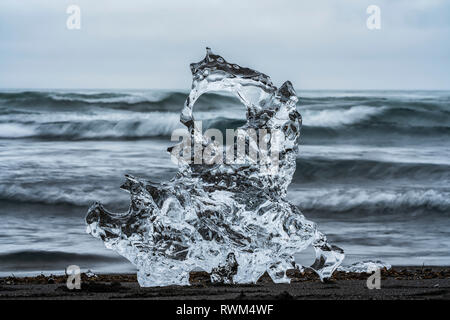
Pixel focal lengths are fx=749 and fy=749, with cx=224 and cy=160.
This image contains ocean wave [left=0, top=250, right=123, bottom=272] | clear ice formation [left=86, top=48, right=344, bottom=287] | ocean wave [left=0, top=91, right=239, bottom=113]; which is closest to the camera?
clear ice formation [left=86, top=48, right=344, bottom=287]

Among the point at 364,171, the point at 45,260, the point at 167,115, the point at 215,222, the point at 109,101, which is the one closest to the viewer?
the point at 215,222

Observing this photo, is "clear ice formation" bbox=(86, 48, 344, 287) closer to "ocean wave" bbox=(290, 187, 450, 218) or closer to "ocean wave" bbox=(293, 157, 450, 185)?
"ocean wave" bbox=(290, 187, 450, 218)

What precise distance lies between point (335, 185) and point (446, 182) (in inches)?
71.6

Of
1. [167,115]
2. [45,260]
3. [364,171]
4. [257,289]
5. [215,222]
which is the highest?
[215,222]

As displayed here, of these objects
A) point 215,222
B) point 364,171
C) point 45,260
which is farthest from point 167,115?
point 215,222

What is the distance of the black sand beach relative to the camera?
13.8 ft

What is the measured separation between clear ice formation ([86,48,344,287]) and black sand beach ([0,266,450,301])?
0.45 feet

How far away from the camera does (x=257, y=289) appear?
4543 mm

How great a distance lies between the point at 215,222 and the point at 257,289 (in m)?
0.52

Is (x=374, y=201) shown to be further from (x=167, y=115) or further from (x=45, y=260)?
(x=167, y=115)

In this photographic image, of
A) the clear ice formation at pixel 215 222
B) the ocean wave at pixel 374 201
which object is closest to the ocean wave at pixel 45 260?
the clear ice formation at pixel 215 222

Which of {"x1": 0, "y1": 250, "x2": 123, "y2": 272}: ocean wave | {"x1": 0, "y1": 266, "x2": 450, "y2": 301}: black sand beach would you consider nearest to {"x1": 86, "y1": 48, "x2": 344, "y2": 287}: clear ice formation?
{"x1": 0, "y1": 266, "x2": 450, "y2": 301}: black sand beach

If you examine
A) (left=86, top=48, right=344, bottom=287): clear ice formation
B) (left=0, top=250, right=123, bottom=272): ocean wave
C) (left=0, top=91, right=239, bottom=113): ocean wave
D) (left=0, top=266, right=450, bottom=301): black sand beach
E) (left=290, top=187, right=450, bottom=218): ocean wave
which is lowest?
(left=290, top=187, right=450, bottom=218): ocean wave
